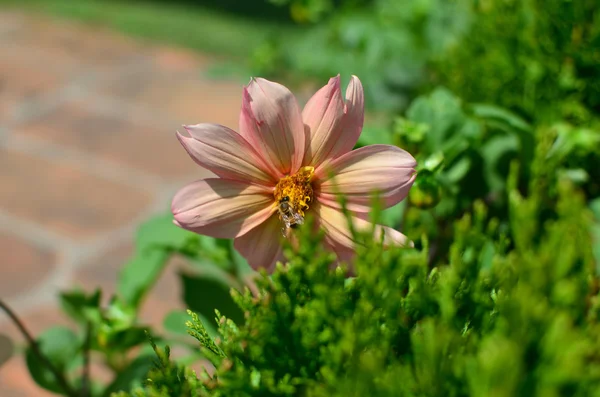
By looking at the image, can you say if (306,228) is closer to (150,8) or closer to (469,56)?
(469,56)

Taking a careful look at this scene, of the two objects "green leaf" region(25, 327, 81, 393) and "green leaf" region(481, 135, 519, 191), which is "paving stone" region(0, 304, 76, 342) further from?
"green leaf" region(481, 135, 519, 191)

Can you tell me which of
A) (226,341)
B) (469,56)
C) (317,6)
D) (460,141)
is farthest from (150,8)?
(226,341)

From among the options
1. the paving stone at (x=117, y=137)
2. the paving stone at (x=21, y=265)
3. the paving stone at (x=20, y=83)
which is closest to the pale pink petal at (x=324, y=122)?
the paving stone at (x=21, y=265)

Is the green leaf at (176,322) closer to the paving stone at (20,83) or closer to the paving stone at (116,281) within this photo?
the paving stone at (116,281)

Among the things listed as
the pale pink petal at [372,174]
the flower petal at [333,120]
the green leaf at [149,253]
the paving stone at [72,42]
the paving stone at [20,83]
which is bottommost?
the paving stone at [72,42]

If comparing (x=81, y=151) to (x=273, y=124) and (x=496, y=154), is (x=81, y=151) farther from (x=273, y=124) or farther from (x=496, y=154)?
(x=273, y=124)

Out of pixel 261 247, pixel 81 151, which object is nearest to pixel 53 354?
pixel 261 247
